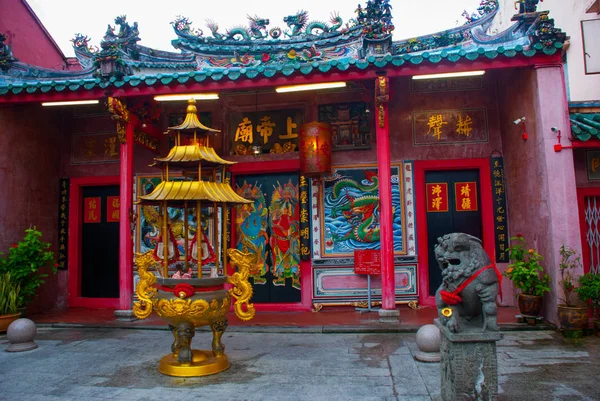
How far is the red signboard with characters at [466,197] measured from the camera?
8.51 metres

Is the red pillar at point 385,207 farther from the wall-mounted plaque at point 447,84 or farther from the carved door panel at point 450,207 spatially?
the wall-mounted plaque at point 447,84

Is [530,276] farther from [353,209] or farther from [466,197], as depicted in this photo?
[353,209]

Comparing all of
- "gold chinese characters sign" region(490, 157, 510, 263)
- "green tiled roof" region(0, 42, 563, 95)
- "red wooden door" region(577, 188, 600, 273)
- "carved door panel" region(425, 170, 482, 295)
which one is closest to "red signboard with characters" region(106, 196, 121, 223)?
"green tiled roof" region(0, 42, 563, 95)

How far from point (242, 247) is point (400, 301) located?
323 cm

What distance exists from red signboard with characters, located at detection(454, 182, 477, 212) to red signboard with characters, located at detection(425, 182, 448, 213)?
0.72ft

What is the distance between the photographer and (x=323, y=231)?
8.67 metres

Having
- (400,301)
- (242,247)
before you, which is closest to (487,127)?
(400,301)

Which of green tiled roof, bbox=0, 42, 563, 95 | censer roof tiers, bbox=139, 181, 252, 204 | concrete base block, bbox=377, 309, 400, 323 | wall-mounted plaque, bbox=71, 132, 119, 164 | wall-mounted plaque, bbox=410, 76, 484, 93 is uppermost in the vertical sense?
wall-mounted plaque, bbox=410, 76, 484, 93

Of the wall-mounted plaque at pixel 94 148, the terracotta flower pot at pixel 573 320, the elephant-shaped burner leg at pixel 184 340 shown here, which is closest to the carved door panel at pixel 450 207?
the terracotta flower pot at pixel 573 320

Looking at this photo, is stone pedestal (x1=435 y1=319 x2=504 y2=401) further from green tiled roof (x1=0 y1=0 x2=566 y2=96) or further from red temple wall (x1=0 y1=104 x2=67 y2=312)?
red temple wall (x1=0 y1=104 x2=67 y2=312)

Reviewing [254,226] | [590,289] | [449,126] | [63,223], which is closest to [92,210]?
[63,223]

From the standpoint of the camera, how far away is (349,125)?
29.1 feet

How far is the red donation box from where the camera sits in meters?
8.23

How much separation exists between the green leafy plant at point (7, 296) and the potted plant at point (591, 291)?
8.53m
